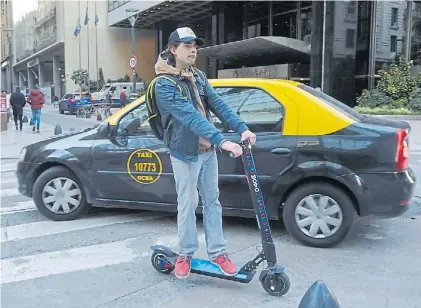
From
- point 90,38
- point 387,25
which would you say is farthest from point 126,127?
point 90,38

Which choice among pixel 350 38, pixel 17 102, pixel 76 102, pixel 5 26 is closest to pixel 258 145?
pixel 17 102

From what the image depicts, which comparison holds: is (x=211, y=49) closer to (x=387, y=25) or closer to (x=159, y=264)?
(x=387, y=25)

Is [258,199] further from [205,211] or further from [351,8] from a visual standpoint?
[351,8]

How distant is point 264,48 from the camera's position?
31.9 meters

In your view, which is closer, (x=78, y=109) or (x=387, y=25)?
(x=387, y=25)

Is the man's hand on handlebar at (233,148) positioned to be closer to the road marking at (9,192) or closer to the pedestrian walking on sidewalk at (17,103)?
the road marking at (9,192)

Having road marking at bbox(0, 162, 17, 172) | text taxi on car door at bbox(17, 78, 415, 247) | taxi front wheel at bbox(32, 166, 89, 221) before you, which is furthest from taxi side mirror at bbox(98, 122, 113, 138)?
road marking at bbox(0, 162, 17, 172)

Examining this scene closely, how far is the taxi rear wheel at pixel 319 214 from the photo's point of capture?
468 centimetres

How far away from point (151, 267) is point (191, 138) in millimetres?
1357

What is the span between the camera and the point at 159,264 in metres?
4.06

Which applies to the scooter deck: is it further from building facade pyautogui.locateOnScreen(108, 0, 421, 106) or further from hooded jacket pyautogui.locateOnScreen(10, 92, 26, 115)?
building facade pyautogui.locateOnScreen(108, 0, 421, 106)

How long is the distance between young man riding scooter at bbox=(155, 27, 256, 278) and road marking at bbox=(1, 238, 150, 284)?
979 millimetres

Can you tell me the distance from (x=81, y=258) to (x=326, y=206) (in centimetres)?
233

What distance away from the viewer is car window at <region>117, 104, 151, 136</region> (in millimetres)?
5406
